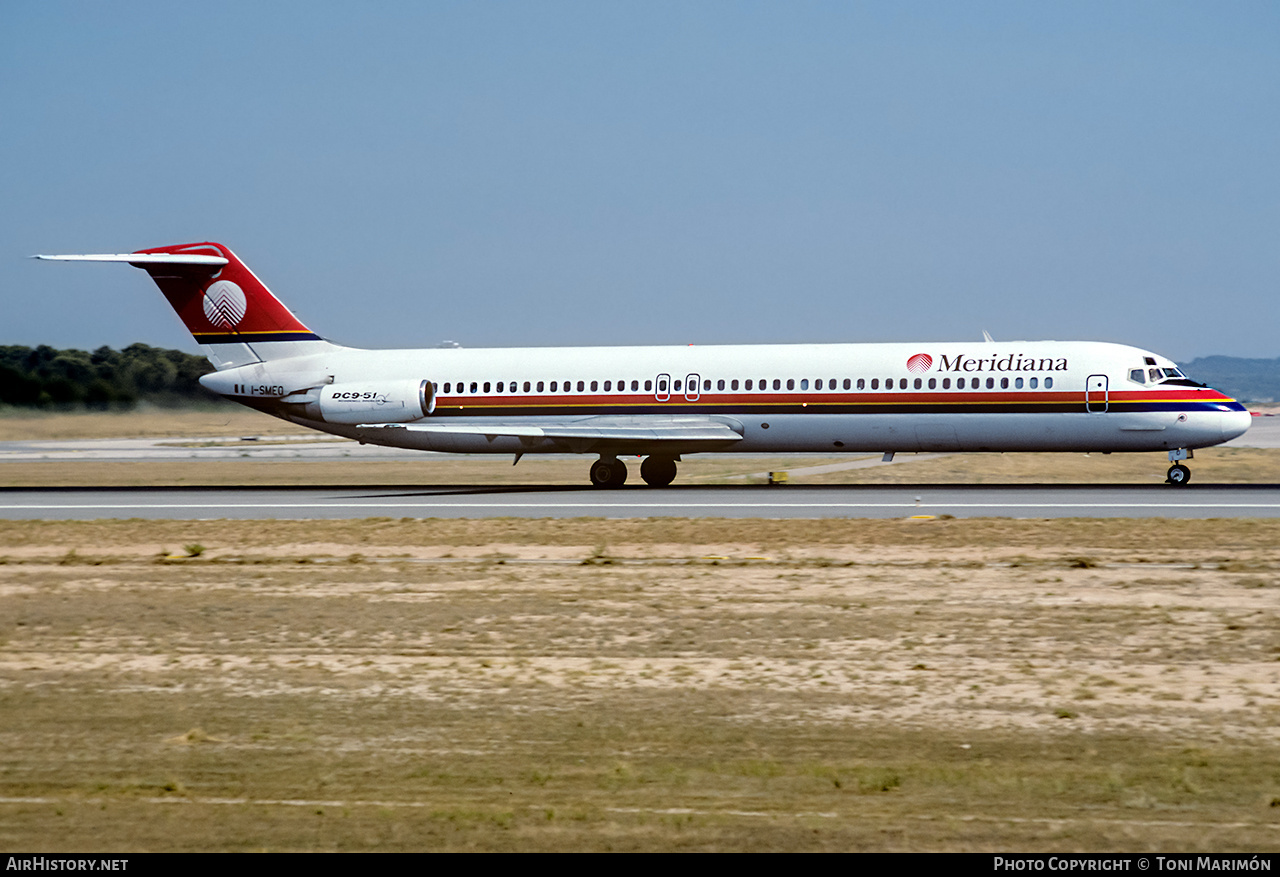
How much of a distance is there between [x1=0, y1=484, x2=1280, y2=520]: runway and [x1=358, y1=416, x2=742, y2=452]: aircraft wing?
4.21ft

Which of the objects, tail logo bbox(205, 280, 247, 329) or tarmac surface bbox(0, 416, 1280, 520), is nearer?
tarmac surface bbox(0, 416, 1280, 520)

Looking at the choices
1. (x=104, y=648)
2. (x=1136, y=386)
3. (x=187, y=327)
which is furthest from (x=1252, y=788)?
(x=187, y=327)

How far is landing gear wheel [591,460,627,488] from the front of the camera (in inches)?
1378

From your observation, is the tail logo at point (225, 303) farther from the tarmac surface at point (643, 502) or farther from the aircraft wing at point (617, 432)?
the aircraft wing at point (617, 432)

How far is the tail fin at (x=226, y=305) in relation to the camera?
37875 mm

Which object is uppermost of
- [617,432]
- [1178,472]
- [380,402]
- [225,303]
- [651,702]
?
[225,303]

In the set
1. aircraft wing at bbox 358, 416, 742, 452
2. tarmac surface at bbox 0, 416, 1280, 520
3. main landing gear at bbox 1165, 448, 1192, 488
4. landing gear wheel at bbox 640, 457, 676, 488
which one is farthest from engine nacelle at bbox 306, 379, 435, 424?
main landing gear at bbox 1165, 448, 1192, 488

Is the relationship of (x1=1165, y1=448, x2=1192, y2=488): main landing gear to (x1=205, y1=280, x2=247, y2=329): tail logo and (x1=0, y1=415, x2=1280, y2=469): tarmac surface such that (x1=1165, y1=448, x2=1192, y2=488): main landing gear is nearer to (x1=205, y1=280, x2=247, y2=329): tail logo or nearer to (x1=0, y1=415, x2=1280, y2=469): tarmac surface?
(x1=0, y1=415, x2=1280, y2=469): tarmac surface

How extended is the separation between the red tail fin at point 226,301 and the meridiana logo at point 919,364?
694 inches

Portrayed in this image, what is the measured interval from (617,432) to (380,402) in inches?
273

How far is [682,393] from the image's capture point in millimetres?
34156

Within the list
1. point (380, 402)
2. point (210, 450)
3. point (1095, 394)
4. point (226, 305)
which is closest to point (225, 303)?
point (226, 305)

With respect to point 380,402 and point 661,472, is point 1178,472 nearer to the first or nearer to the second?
point 661,472

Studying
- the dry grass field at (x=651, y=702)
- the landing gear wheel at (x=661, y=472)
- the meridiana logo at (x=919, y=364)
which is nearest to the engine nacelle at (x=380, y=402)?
the landing gear wheel at (x=661, y=472)
